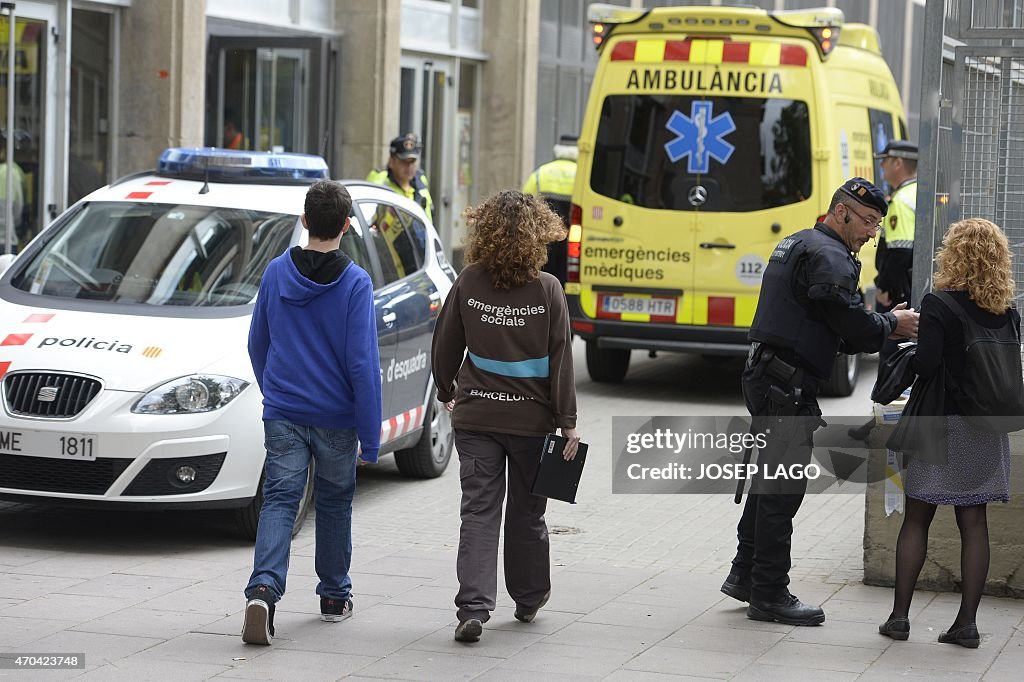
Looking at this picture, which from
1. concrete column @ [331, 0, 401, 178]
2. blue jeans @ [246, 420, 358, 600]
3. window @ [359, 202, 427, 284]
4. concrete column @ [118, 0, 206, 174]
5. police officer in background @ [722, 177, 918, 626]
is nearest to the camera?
blue jeans @ [246, 420, 358, 600]

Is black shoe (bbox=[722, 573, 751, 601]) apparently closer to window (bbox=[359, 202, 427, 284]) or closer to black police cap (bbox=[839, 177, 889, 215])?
black police cap (bbox=[839, 177, 889, 215])

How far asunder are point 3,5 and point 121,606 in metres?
8.20

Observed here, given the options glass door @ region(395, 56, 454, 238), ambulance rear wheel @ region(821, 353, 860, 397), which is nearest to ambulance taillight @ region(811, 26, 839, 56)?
ambulance rear wheel @ region(821, 353, 860, 397)

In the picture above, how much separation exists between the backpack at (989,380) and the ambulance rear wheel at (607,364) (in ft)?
25.0

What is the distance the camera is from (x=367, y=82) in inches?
724

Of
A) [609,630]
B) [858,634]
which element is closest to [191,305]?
[609,630]

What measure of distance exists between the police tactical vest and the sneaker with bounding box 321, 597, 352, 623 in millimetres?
1857

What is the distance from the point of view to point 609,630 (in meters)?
6.08

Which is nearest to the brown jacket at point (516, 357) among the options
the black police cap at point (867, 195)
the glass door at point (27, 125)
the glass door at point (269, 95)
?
the black police cap at point (867, 195)

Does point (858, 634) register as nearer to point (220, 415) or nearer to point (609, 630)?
point (609, 630)

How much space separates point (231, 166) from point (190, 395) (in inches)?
72.3

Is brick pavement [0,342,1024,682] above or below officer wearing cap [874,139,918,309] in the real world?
below

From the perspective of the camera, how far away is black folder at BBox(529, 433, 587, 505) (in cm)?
587

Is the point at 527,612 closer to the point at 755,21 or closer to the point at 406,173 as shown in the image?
the point at 406,173
